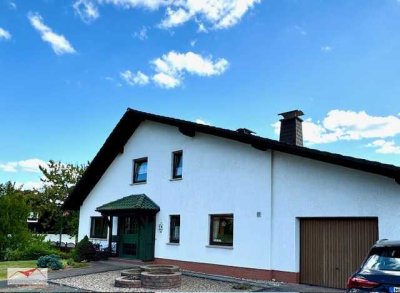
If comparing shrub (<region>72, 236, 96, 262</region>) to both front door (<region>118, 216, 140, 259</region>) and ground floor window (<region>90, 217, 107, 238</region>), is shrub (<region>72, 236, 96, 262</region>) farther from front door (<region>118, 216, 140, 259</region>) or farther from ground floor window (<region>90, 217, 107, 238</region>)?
ground floor window (<region>90, 217, 107, 238</region>)

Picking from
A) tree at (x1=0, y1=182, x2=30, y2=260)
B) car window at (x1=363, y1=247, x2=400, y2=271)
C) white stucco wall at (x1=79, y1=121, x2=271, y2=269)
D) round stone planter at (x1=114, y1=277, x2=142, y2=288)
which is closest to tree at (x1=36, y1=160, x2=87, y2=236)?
tree at (x1=0, y1=182, x2=30, y2=260)

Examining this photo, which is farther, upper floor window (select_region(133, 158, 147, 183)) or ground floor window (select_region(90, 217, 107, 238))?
ground floor window (select_region(90, 217, 107, 238))

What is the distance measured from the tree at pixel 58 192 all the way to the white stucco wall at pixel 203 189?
54.3 ft

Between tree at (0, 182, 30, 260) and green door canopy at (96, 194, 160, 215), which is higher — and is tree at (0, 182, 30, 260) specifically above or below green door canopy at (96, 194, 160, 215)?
below

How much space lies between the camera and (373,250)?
682 cm

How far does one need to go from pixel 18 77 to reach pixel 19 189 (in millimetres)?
13963

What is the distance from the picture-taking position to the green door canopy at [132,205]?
18.1 metres

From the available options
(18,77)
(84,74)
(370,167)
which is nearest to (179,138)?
(84,74)

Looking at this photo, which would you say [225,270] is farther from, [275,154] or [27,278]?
[27,278]

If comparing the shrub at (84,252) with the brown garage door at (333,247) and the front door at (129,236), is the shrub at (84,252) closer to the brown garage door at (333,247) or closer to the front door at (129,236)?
the front door at (129,236)

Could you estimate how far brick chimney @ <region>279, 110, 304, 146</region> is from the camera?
17625mm

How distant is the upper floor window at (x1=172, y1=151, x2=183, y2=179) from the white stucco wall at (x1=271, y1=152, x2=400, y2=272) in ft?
16.3

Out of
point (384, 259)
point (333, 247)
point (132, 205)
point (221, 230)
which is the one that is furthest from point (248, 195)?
point (384, 259)

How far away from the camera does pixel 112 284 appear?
A: 521 inches
